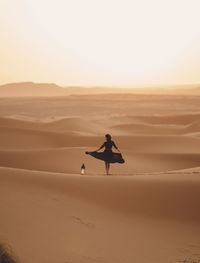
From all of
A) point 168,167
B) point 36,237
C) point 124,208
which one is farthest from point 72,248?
point 168,167

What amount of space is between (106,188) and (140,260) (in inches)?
85.2

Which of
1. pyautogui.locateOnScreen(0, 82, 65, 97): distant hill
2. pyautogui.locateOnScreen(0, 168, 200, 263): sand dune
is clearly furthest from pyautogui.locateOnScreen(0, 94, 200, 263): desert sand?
pyautogui.locateOnScreen(0, 82, 65, 97): distant hill

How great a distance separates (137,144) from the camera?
15.5m

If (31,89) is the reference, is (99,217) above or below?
below

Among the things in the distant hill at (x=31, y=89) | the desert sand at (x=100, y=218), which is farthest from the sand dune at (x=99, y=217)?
the distant hill at (x=31, y=89)

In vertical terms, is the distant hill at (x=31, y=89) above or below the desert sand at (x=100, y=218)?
above

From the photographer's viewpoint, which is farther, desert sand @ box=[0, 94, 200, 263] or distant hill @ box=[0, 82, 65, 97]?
distant hill @ box=[0, 82, 65, 97]

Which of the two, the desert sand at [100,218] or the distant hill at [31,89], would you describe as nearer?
the desert sand at [100,218]

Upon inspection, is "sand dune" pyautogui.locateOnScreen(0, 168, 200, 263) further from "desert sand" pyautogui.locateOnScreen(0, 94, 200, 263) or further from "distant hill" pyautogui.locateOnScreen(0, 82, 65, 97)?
"distant hill" pyautogui.locateOnScreen(0, 82, 65, 97)

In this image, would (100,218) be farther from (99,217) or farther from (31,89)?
(31,89)

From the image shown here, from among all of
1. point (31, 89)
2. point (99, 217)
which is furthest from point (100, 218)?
point (31, 89)

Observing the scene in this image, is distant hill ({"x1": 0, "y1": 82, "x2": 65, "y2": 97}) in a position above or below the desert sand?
above

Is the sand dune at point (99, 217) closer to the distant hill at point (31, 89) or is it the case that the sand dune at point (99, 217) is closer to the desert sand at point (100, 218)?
the desert sand at point (100, 218)

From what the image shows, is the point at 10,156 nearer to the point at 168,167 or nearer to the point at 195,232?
the point at 168,167
